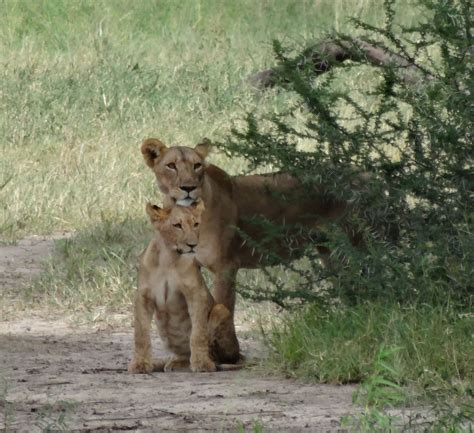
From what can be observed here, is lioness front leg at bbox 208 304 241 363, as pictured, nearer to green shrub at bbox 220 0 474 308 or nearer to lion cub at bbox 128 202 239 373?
lion cub at bbox 128 202 239 373

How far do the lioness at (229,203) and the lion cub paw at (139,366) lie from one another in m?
0.68

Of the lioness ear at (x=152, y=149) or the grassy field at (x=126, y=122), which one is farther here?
the lioness ear at (x=152, y=149)

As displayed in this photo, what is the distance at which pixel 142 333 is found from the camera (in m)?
6.32

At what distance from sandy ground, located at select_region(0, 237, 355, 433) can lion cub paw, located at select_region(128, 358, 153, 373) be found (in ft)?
0.12

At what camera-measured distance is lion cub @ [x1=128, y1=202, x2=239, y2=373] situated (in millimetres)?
6285

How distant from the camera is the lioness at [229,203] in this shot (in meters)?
6.86

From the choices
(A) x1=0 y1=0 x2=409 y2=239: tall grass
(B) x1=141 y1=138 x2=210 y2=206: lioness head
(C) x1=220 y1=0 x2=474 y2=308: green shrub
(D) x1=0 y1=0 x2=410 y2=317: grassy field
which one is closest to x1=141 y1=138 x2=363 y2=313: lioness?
(B) x1=141 y1=138 x2=210 y2=206: lioness head

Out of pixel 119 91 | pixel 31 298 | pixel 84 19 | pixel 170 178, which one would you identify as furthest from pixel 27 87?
pixel 170 178

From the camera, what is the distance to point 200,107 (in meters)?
12.3

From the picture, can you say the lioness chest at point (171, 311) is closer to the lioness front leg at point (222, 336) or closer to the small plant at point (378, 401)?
the lioness front leg at point (222, 336)

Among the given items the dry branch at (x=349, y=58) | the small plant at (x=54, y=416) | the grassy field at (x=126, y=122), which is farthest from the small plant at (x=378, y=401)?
the dry branch at (x=349, y=58)

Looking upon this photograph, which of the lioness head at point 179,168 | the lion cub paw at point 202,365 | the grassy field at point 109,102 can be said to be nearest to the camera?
the lion cub paw at point 202,365

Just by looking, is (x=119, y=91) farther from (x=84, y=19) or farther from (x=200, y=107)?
(x=84, y=19)

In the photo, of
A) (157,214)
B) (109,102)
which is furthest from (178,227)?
(109,102)
